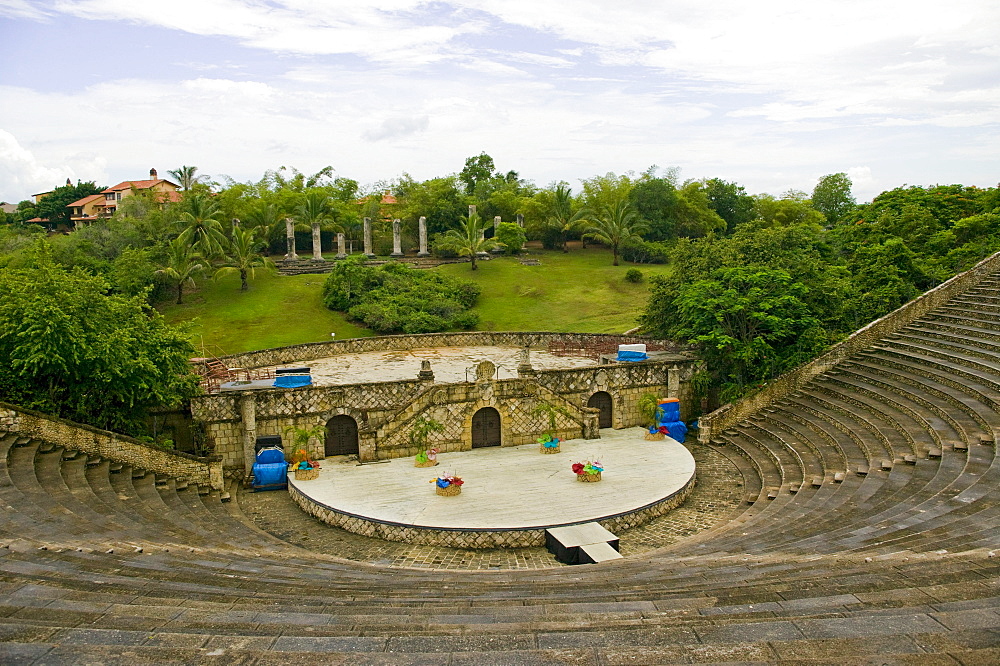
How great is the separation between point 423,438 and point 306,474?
3.74 m

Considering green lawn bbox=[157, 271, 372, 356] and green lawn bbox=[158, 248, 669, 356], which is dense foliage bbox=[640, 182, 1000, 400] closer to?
green lawn bbox=[158, 248, 669, 356]

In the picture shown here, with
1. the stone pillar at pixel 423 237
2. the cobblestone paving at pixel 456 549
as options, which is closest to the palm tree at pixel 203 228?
the stone pillar at pixel 423 237

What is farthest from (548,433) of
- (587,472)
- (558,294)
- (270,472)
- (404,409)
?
(558,294)

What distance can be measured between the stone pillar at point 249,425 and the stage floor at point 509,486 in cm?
261

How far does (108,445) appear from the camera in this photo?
706 inches

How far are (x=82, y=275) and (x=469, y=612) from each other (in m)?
19.5

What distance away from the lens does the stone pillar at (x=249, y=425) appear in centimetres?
2222

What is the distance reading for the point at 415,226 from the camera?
208 ft

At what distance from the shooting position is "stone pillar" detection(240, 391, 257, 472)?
22.2 metres

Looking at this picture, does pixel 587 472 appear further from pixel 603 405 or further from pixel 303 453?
pixel 303 453

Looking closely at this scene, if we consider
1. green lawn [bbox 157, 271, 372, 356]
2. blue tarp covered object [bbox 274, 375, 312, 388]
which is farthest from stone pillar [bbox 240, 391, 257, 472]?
green lawn [bbox 157, 271, 372, 356]

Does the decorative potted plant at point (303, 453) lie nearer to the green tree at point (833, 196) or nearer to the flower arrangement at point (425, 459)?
the flower arrangement at point (425, 459)

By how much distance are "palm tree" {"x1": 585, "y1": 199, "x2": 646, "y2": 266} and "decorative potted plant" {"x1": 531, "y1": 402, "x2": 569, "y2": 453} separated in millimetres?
37664

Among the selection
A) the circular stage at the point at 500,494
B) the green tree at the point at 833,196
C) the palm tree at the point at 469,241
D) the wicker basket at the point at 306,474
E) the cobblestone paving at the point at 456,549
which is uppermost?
the green tree at the point at 833,196
